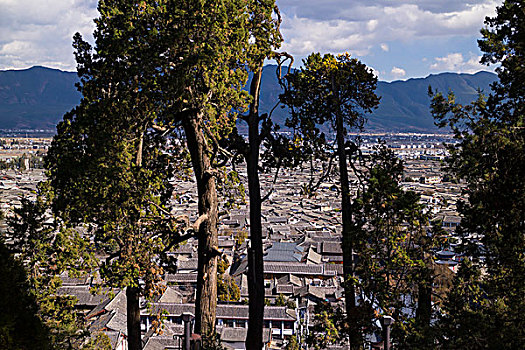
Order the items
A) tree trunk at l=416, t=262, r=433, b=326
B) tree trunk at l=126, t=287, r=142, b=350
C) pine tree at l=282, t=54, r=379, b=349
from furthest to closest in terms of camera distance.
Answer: pine tree at l=282, t=54, r=379, b=349
tree trunk at l=126, t=287, r=142, b=350
tree trunk at l=416, t=262, r=433, b=326

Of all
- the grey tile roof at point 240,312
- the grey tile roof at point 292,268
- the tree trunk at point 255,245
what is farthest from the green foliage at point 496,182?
the grey tile roof at point 292,268

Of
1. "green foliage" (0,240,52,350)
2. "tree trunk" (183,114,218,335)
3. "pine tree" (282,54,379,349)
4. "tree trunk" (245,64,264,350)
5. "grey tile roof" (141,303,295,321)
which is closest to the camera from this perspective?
"green foliage" (0,240,52,350)

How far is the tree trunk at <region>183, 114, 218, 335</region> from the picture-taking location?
5297mm

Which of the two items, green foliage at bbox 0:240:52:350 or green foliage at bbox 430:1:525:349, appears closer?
green foliage at bbox 0:240:52:350

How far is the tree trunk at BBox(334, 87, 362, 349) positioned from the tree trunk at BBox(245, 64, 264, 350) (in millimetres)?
979

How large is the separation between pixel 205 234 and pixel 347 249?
1.64 metres

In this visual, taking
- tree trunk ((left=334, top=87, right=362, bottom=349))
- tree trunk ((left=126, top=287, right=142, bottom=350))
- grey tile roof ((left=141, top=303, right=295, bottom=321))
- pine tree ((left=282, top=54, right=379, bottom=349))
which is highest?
pine tree ((left=282, top=54, right=379, bottom=349))

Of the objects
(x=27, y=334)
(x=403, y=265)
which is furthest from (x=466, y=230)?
(x=27, y=334)

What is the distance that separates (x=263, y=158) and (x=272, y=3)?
186 cm

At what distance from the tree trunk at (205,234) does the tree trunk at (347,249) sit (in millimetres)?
1483

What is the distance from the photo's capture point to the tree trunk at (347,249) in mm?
5523

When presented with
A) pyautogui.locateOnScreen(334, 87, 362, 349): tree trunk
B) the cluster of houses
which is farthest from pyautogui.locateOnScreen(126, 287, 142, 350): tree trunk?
pyautogui.locateOnScreen(334, 87, 362, 349): tree trunk

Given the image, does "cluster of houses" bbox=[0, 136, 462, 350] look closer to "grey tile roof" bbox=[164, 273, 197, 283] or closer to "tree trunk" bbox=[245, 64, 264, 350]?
"grey tile roof" bbox=[164, 273, 197, 283]

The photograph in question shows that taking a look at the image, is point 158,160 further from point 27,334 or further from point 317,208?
point 317,208
